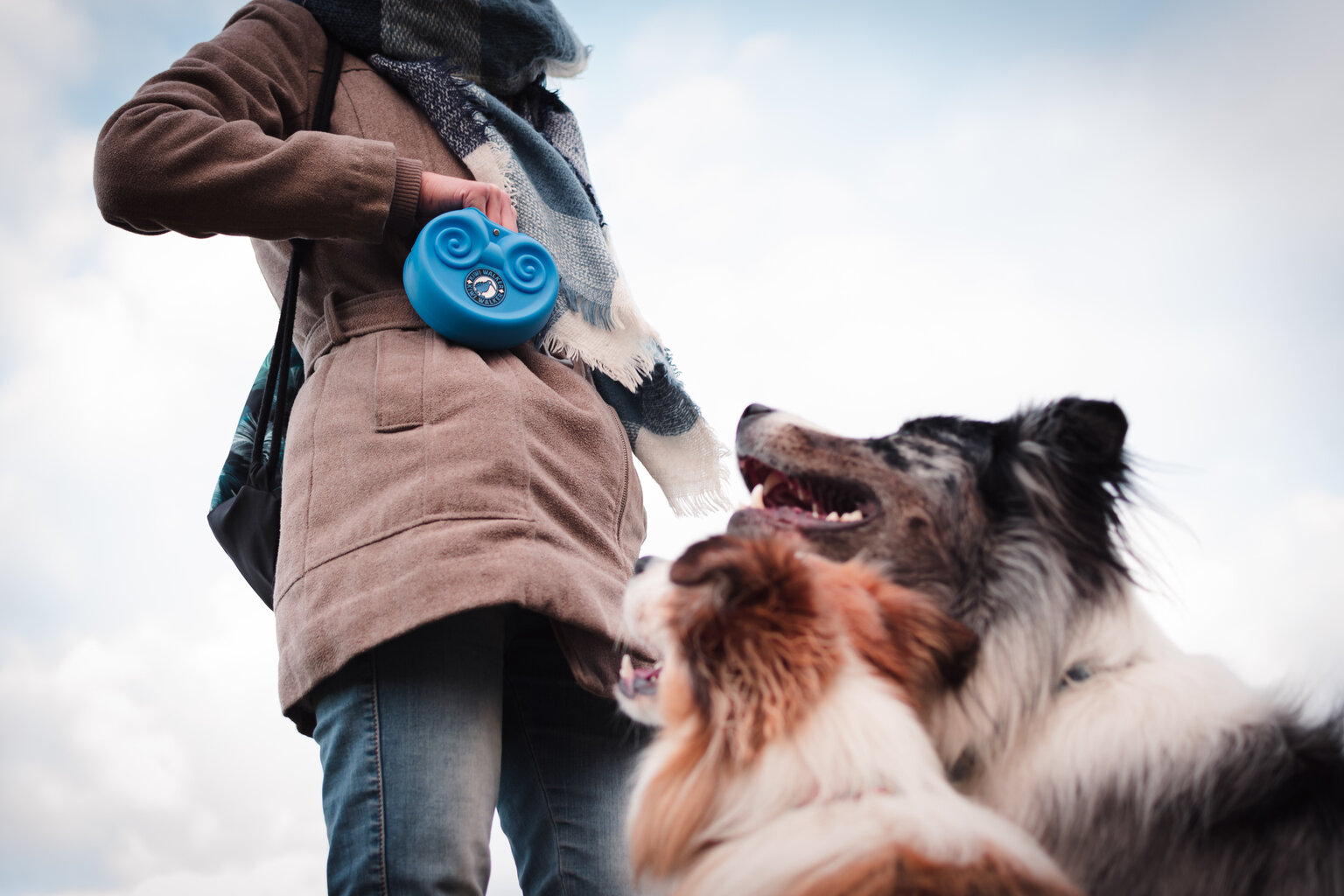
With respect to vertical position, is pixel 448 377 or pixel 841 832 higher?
pixel 448 377

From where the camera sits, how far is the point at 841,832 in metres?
1.04

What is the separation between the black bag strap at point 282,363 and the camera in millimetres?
1463

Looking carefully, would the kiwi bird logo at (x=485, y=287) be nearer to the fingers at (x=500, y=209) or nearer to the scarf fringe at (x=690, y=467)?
the fingers at (x=500, y=209)

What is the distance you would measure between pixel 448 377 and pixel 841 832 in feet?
2.69

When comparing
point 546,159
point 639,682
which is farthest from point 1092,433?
point 546,159

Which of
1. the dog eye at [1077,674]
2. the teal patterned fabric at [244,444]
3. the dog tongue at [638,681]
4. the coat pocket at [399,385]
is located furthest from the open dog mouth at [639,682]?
the teal patterned fabric at [244,444]

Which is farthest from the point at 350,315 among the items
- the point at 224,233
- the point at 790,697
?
the point at 790,697

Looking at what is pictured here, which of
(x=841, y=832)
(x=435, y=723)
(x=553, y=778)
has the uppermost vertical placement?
(x=841, y=832)

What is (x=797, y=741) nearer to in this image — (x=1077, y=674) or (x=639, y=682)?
(x=639, y=682)

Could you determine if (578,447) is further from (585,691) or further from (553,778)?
(553,778)

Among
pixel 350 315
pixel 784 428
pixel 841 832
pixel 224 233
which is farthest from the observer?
pixel 784 428

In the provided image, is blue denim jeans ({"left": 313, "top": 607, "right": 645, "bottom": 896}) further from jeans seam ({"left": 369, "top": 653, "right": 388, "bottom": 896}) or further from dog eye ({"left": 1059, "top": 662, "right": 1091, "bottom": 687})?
dog eye ({"left": 1059, "top": 662, "right": 1091, "bottom": 687})

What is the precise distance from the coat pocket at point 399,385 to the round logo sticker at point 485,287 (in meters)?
0.11

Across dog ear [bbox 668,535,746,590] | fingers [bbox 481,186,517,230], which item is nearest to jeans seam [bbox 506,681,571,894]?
dog ear [bbox 668,535,746,590]
